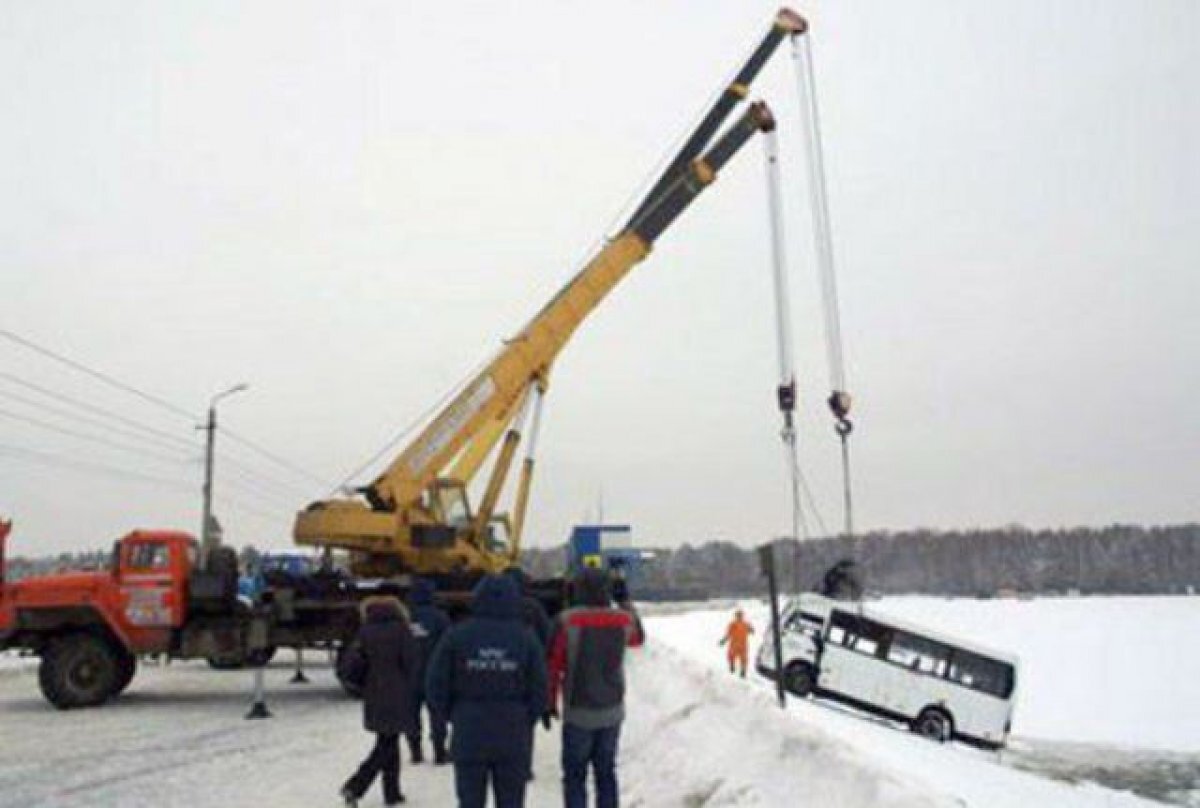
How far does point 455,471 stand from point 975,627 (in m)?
60.6

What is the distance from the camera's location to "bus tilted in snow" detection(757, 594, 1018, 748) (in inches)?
1134

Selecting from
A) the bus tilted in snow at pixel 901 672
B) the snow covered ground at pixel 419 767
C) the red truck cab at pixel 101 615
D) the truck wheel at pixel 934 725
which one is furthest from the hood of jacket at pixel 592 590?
the truck wheel at pixel 934 725

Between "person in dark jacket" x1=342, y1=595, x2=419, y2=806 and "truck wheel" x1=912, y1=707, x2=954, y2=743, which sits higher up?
"person in dark jacket" x1=342, y1=595, x2=419, y2=806

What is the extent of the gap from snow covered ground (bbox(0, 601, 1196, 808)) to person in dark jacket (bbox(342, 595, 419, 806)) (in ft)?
1.51

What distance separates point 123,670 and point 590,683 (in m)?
12.4

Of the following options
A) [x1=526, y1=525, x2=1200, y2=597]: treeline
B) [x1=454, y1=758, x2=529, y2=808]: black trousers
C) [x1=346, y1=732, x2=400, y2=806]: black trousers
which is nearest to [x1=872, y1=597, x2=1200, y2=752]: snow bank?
[x1=346, y1=732, x2=400, y2=806]: black trousers

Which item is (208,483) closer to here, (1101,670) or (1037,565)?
(1101,670)

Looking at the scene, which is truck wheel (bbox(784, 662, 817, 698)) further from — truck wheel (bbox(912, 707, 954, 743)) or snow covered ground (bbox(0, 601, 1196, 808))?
snow covered ground (bbox(0, 601, 1196, 808))

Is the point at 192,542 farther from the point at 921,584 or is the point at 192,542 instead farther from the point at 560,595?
the point at 921,584

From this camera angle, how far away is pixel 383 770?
29.0ft

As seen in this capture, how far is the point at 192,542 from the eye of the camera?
1786cm

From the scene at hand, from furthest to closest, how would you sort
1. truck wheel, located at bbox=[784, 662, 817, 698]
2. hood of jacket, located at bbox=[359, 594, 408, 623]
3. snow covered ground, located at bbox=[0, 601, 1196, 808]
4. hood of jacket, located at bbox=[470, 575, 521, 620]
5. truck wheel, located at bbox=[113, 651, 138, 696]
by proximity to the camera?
truck wheel, located at bbox=[784, 662, 817, 698]
truck wheel, located at bbox=[113, 651, 138, 696]
hood of jacket, located at bbox=[359, 594, 408, 623]
snow covered ground, located at bbox=[0, 601, 1196, 808]
hood of jacket, located at bbox=[470, 575, 521, 620]

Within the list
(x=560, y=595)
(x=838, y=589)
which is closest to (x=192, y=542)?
(x=560, y=595)

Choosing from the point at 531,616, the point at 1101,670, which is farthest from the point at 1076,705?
the point at 531,616
